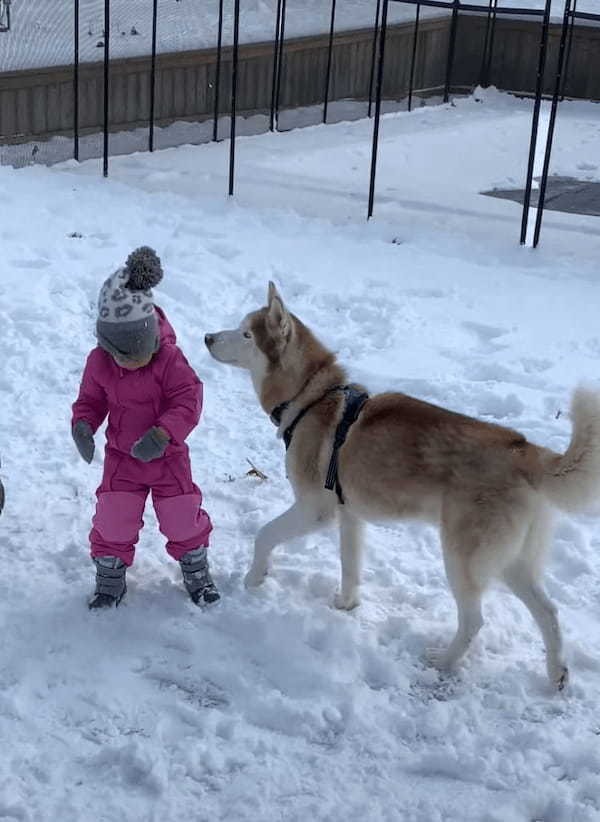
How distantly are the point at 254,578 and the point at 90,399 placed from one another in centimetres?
94

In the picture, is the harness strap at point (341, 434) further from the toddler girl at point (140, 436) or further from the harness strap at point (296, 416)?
the toddler girl at point (140, 436)

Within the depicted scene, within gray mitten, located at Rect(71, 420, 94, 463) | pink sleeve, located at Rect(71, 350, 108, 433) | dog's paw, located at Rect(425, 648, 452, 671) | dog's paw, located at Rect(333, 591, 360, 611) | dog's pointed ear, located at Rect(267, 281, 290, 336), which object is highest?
dog's pointed ear, located at Rect(267, 281, 290, 336)

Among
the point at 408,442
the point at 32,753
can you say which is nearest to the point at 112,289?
the point at 408,442

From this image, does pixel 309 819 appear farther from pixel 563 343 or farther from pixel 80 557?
pixel 563 343

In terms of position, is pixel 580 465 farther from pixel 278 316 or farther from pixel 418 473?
pixel 278 316

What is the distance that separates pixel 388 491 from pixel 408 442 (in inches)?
7.5

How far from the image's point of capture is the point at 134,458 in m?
4.30

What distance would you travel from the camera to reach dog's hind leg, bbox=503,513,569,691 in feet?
12.9

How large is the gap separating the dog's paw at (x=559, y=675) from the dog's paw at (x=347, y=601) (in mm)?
829

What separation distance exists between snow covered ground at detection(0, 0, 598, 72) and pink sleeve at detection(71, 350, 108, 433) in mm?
7345

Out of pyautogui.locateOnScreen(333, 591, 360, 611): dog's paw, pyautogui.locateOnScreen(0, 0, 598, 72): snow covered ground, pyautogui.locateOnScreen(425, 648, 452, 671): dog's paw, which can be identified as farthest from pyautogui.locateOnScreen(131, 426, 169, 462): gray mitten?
pyautogui.locateOnScreen(0, 0, 598, 72): snow covered ground

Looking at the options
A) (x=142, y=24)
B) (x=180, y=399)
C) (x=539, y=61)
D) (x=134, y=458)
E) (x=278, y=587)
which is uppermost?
(x=539, y=61)

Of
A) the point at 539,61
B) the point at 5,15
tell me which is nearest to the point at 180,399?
the point at 539,61

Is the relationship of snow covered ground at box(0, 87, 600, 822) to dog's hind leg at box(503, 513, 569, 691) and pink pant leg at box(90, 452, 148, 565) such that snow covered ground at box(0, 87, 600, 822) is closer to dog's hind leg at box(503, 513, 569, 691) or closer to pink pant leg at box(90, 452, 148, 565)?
dog's hind leg at box(503, 513, 569, 691)
